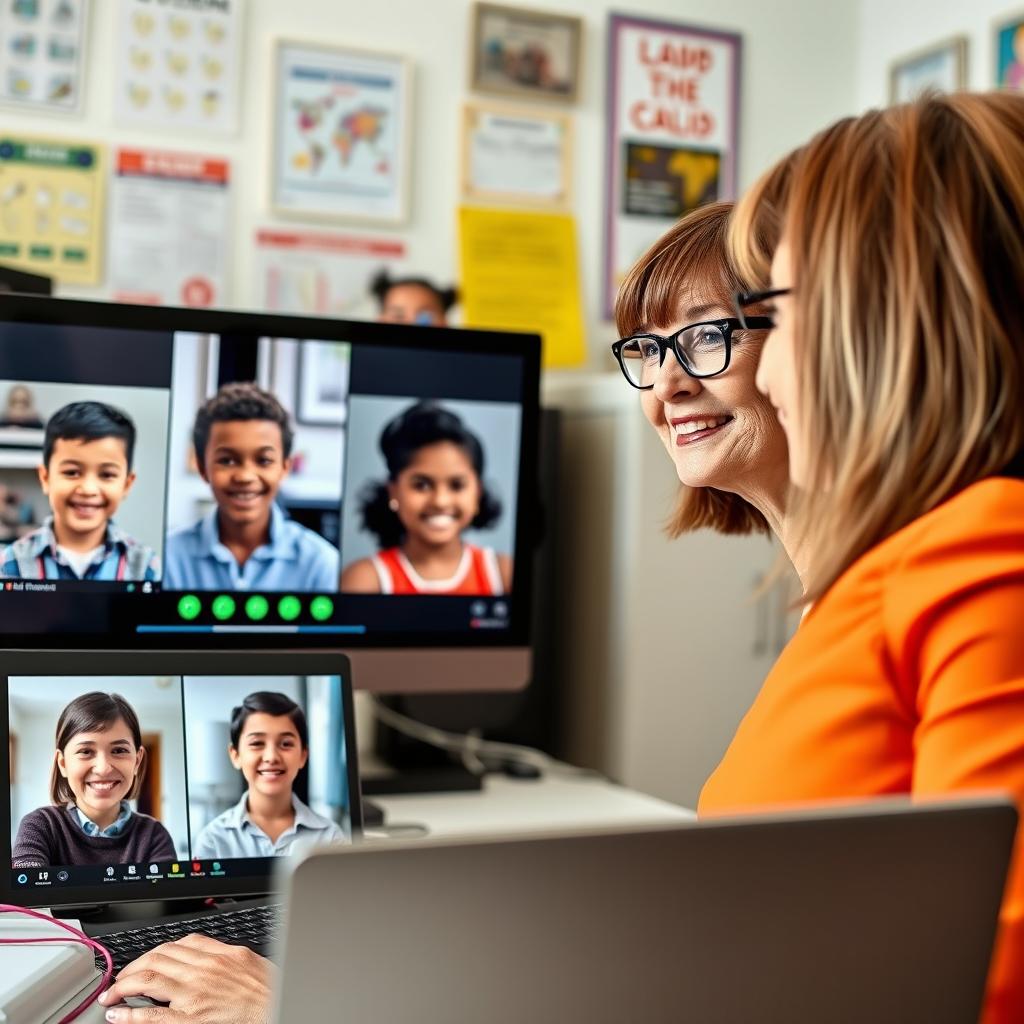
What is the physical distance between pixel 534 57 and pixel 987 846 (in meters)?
2.16

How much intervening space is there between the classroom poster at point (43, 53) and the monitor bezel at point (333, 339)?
3.59 feet

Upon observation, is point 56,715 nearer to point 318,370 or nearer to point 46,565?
point 46,565

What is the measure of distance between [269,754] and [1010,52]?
198 cm

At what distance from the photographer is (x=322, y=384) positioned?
133 cm

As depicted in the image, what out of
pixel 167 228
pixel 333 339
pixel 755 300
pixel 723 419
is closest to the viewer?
pixel 755 300

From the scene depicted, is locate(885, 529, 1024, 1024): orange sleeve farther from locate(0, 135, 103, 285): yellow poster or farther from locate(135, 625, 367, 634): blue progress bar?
locate(0, 135, 103, 285): yellow poster

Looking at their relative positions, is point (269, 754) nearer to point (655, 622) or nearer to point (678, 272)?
point (678, 272)

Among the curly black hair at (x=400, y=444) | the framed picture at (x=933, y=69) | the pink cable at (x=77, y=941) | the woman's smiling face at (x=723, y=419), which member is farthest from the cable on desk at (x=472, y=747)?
the framed picture at (x=933, y=69)

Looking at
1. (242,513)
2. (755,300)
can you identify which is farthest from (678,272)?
(242,513)

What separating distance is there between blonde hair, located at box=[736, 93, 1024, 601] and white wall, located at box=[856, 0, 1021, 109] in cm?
192

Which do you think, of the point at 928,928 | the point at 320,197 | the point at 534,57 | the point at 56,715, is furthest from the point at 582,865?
the point at 534,57

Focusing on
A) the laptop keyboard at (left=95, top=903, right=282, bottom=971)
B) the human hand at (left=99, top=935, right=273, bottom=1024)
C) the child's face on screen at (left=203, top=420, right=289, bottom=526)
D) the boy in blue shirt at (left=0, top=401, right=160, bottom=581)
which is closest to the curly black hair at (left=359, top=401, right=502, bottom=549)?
the child's face on screen at (left=203, top=420, right=289, bottom=526)

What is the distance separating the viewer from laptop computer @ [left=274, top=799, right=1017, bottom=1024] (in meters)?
0.48

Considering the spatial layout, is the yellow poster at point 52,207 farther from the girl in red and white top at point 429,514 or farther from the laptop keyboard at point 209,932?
the laptop keyboard at point 209,932
